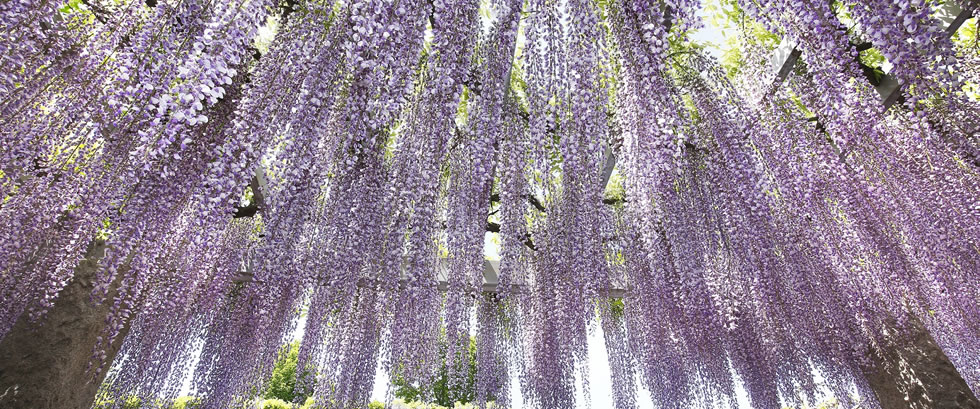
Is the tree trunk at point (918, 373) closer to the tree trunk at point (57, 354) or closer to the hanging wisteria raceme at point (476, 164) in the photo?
the hanging wisteria raceme at point (476, 164)

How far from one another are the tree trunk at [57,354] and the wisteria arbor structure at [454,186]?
2 centimetres

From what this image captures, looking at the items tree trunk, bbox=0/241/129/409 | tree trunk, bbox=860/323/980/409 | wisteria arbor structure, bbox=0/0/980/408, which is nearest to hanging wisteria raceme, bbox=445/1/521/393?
wisteria arbor structure, bbox=0/0/980/408

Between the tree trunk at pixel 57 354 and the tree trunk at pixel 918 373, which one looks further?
the tree trunk at pixel 918 373

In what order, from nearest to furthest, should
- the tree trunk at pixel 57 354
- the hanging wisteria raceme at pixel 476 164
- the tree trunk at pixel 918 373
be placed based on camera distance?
the hanging wisteria raceme at pixel 476 164, the tree trunk at pixel 57 354, the tree trunk at pixel 918 373

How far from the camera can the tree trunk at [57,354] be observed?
349cm

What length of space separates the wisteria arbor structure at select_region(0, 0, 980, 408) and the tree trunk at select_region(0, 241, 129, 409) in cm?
2

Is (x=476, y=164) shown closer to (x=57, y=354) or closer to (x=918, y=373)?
(x=57, y=354)

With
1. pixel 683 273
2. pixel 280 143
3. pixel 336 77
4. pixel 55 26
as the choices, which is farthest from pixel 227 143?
pixel 683 273

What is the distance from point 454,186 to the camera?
423 centimetres

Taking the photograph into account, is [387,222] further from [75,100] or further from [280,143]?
[75,100]

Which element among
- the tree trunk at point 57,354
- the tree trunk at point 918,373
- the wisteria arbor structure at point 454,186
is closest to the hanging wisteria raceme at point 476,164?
the wisteria arbor structure at point 454,186

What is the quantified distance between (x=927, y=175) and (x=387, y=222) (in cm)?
427

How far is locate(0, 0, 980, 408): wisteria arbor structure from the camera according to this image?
252 cm

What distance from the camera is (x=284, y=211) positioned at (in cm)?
311
